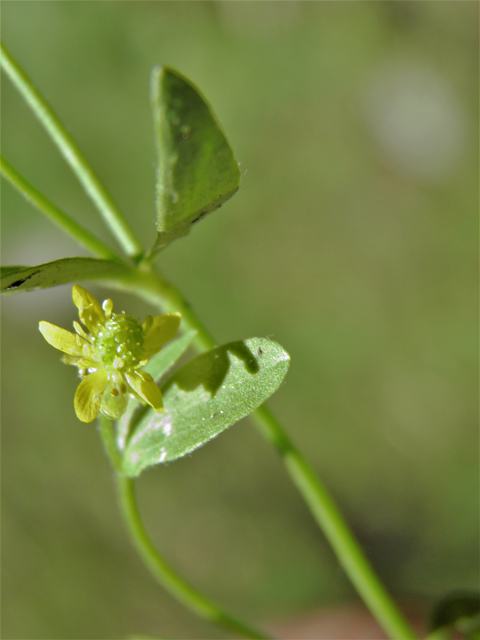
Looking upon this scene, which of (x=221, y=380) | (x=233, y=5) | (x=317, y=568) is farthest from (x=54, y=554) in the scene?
(x=233, y=5)

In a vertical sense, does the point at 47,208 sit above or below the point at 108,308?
above

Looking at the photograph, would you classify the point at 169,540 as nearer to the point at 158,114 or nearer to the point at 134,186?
the point at 134,186

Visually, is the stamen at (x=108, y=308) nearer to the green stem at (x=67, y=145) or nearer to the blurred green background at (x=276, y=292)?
the green stem at (x=67, y=145)

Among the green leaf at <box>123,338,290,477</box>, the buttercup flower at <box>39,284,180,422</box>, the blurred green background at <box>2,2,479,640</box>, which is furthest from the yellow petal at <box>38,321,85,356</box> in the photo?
the blurred green background at <box>2,2,479,640</box>

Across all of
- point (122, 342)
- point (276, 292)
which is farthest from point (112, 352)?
point (276, 292)

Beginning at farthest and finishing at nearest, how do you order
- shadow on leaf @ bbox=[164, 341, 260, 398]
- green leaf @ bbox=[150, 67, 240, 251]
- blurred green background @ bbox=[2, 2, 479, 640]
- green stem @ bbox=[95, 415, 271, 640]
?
blurred green background @ bbox=[2, 2, 479, 640] → green stem @ bbox=[95, 415, 271, 640] → shadow on leaf @ bbox=[164, 341, 260, 398] → green leaf @ bbox=[150, 67, 240, 251]

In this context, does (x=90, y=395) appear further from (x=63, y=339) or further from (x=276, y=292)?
(x=276, y=292)

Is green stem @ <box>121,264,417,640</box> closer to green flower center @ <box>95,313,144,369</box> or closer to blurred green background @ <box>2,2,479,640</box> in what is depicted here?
green flower center @ <box>95,313,144,369</box>

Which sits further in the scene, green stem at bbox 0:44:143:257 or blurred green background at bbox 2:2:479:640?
blurred green background at bbox 2:2:479:640
